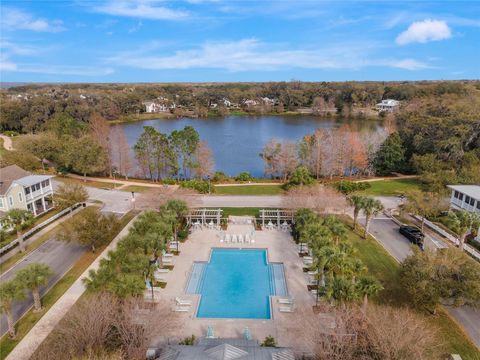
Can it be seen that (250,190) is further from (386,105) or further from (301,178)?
(386,105)

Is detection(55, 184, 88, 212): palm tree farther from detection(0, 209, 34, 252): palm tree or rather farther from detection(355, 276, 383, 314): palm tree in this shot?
detection(355, 276, 383, 314): palm tree

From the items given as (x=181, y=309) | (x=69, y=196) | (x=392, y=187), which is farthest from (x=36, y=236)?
(x=392, y=187)

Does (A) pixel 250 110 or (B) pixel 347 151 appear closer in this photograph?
(B) pixel 347 151

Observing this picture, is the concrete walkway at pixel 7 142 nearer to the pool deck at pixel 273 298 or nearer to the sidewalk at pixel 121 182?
the sidewalk at pixel 121 182

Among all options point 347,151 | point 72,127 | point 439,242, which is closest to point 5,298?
point 439,242

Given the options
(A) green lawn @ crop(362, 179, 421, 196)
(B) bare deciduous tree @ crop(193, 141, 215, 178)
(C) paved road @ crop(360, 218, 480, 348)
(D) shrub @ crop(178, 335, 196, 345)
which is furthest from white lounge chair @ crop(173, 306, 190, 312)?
(B) bare deciduous tree @ crop(193, 141, 215, 178)

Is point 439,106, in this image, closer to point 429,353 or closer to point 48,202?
point 429,353
